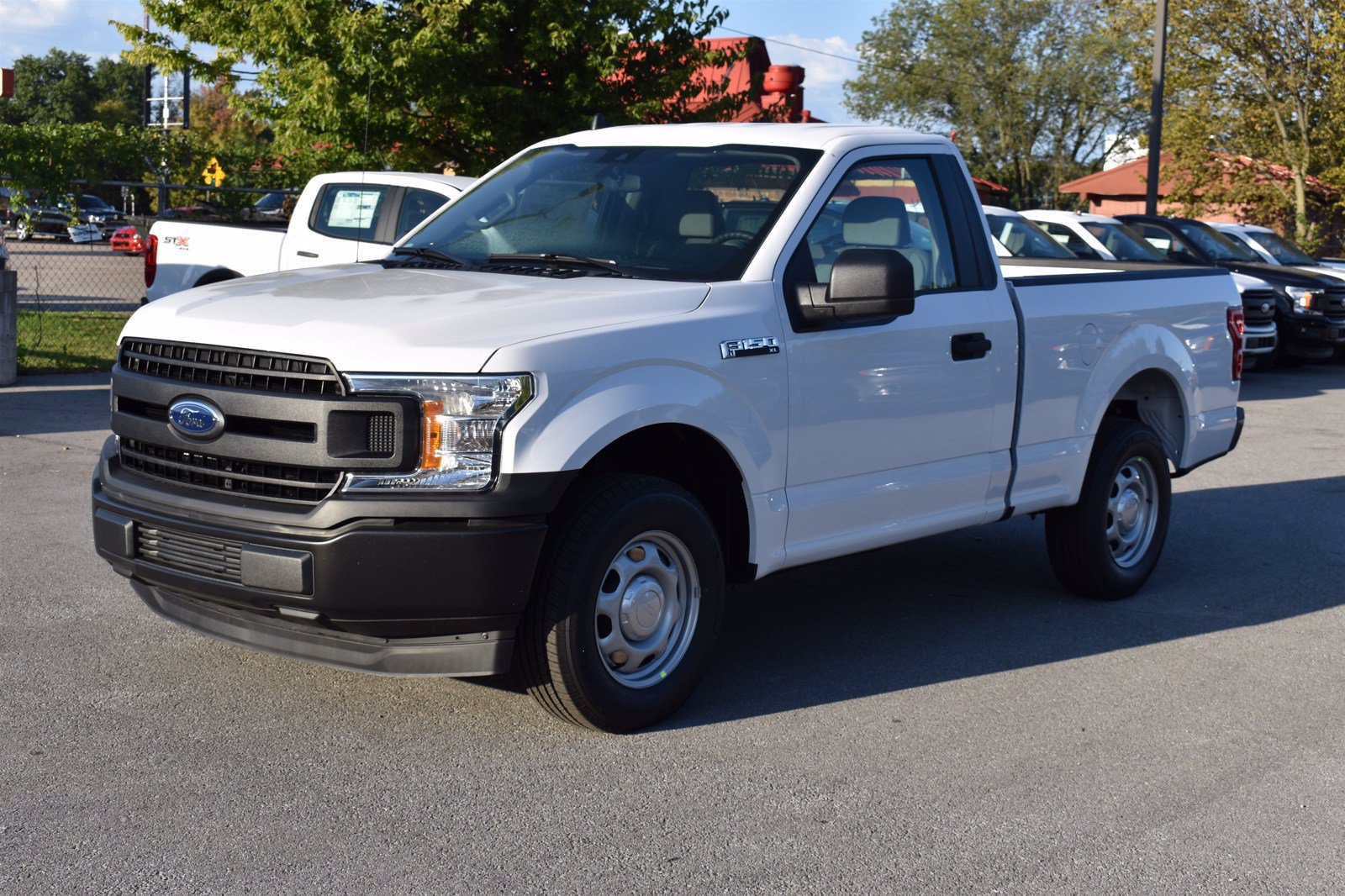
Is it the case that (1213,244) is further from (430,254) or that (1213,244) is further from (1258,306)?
(430,254)

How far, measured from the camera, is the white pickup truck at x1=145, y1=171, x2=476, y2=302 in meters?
13.0

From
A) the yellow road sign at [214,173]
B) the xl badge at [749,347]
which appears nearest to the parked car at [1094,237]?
the yellow road sign at [214,173]

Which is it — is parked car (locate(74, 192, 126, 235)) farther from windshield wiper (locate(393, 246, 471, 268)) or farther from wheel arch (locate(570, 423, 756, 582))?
wheel arch (locate(570, 423, 756, 582))

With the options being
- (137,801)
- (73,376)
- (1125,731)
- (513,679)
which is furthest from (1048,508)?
(73,376)

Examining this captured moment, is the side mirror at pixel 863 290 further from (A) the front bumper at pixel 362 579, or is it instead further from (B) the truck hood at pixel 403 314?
(A) the front bumper at pixel 362 579

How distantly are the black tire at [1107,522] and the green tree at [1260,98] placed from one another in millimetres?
27116

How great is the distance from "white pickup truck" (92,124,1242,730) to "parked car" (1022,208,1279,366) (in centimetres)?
1185

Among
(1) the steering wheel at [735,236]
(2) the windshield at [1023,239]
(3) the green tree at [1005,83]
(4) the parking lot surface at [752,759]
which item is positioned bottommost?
(4) the parking lot surface at [752,759]

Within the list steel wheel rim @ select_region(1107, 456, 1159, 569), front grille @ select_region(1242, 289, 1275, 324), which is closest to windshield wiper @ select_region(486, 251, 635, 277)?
steel wheel rim @ select_region(1107, 456, 1159, 569)

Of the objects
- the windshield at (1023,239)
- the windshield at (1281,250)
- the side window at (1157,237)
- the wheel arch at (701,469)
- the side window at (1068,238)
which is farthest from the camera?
the windshield at (1281,250)

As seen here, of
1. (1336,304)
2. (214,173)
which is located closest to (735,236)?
(214,173)

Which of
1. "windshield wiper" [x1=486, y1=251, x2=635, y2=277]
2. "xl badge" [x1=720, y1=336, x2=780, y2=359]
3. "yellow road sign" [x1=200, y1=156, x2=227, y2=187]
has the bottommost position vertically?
"xl badge" [x1=720, y1=336, x2=780, y2=359]

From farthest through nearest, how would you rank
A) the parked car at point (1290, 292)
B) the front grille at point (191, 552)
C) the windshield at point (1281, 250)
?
the windshield at point (1281, 250) → the parked car at point (1290, 292) → the front grille at point (191, 552)

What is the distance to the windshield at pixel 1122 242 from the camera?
58.4 ft
